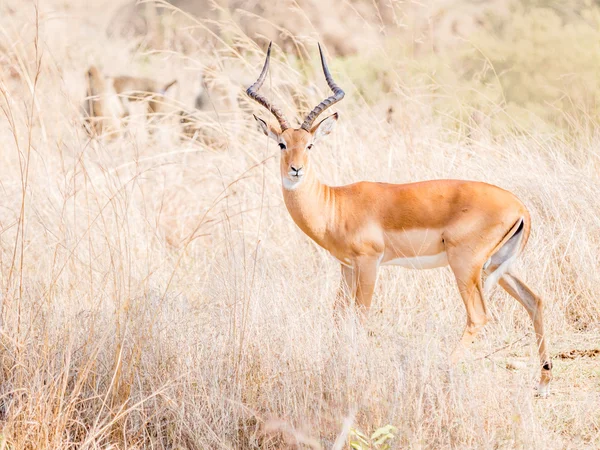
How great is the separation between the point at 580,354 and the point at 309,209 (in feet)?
5.42

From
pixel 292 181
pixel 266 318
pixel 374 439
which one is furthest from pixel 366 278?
→ pixel 374 439

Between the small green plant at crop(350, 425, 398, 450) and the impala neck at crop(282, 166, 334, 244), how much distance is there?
1756 mm

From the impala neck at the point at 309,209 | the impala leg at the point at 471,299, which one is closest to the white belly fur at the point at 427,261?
the impala leg at the point at 471,299

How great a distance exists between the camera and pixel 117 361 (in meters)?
3.45

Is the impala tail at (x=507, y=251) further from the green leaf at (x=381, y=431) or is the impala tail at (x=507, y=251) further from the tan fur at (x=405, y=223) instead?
the green leaf at (x=381, y=431)

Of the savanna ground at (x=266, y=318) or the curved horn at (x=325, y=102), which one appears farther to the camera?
the curved horn at (x=325, y=102)

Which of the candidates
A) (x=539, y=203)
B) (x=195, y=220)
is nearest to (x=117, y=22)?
(x=195, y=220)

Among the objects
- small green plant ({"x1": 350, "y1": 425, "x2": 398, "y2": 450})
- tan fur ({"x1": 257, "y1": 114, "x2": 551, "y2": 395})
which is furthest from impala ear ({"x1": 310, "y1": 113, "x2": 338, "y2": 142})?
small green plant ({"x1": 350, "y1": 425, "x2": 398, "y2": 450})

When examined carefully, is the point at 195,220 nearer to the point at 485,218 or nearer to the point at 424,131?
the point at 424,131

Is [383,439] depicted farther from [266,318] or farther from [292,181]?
[292,181]

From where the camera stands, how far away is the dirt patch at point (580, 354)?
443 centimetres

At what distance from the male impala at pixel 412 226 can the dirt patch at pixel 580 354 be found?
0.31m

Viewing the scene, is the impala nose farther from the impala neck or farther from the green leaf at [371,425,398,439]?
the green leaf at [371,425,398,439]

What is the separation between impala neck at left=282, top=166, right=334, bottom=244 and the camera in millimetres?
4797
